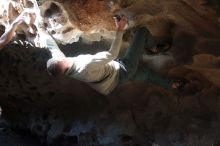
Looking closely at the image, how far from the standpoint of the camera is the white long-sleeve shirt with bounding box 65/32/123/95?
3.66 meters

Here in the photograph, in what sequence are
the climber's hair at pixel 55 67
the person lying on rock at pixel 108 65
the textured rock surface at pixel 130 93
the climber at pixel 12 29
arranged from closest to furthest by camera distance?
the climber's hair at pixel 55 67 → the person lying on rock at pixel 108 65 → the textured rock surface at pixel 130 93 → the climber at pixel 12 29

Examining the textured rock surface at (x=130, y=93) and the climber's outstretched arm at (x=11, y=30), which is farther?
the climber's outstretched arm at (x=11, y=30)

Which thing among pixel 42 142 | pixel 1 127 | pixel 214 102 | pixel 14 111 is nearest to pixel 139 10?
pixel 214 102

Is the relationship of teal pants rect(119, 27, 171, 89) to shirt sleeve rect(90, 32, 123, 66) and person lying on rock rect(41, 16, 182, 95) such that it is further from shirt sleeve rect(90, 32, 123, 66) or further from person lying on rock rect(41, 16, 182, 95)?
shirt sleeve rect(90, 32, 123, 66)

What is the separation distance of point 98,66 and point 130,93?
1.62 metres

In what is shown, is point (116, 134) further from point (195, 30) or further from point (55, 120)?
point (195, 30)

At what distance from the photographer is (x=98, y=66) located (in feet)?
12.1

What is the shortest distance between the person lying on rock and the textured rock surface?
0.71ft

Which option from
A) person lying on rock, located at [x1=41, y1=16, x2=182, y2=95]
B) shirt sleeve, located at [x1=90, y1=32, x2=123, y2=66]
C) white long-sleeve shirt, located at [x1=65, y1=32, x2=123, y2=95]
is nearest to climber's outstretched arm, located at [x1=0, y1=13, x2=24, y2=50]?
person lying on rock, located at [x1=41, y1=16, x2=182, y2=95]

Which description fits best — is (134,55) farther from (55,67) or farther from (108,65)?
(55,67)

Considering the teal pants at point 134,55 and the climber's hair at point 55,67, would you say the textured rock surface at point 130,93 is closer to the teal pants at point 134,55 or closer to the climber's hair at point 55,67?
the teal pants at point 134,55

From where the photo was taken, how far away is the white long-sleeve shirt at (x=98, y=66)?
144 inches

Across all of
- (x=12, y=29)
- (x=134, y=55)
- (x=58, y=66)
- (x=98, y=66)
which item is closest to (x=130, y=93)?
(x=134, y=55)

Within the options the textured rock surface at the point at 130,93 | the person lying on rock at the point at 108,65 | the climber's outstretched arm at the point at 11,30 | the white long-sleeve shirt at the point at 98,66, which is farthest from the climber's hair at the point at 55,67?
the climber's outstretched arm at the point at 11,30
